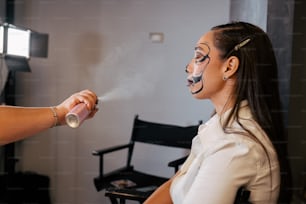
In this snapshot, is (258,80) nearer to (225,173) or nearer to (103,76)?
(225,173)

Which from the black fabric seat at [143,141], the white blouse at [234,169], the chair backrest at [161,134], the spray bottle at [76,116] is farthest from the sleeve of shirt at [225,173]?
the chair backrest at [161,134]

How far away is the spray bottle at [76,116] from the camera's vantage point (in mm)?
690

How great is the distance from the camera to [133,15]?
7.49 feet

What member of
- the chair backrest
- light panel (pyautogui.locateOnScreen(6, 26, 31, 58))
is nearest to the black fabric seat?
the chair backrest

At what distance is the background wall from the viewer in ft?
7.35

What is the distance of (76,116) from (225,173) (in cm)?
35

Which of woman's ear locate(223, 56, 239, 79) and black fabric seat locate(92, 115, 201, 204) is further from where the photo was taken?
black fabric seat locate(92, 115, 201, 204)

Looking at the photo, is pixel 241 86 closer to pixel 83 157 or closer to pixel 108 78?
pixel 108 78

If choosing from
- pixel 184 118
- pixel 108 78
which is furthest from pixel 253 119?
pixel 108 78

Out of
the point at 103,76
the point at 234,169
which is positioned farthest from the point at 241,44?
the point at 103,76

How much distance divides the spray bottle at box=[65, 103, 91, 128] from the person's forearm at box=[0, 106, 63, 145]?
72 mm

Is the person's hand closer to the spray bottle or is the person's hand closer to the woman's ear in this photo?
the spray bottle

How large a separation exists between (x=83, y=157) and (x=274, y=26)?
5.87 feet

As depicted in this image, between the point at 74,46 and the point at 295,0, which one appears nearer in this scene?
the point at 295,0
